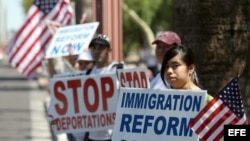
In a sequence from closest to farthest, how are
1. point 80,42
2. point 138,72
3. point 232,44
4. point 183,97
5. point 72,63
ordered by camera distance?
point 183,97
point 232,44
point 138,72
point 80,42
point 72,63

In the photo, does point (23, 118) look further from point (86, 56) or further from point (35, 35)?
point (86, 56)

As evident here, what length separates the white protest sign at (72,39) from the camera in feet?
44.1

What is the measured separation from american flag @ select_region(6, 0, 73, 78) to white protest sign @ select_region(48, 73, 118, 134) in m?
6.56

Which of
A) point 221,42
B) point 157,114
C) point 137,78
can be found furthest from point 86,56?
point 157,114

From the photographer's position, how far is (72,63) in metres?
15.4

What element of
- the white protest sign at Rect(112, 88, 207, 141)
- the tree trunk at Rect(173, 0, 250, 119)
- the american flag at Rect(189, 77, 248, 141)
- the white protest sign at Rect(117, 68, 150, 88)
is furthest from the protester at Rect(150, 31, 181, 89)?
the american flag at Rect(189, 77, 248, 141)

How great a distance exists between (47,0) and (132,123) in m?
11.3

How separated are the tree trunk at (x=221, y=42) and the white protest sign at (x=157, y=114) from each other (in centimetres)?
149

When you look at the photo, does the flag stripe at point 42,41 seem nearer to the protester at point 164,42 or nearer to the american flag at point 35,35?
the american flag at point 35,35

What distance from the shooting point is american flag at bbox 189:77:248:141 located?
6879 millimetres

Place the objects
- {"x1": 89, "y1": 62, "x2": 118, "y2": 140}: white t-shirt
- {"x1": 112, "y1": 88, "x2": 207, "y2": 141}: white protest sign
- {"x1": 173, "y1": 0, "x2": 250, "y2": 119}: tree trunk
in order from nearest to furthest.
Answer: {"x1": 112, "y1": 88, "x2": 207, "y2": 141}: white protest sign < {"x1": 173, "y1": 0, "x2": 250, "y2": 119}: tree trunk < {"x1": 89, "y1": 62, "x2": 118, "y2": 140}: white t-shirt

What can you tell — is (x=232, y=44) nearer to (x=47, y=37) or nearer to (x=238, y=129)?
(x=238, y=129)

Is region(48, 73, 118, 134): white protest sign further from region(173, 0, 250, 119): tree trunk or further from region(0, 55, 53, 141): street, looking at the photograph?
region(0, 55, 53, 141): street

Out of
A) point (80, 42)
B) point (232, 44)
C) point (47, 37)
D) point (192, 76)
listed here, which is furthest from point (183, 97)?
point (47, 37)
